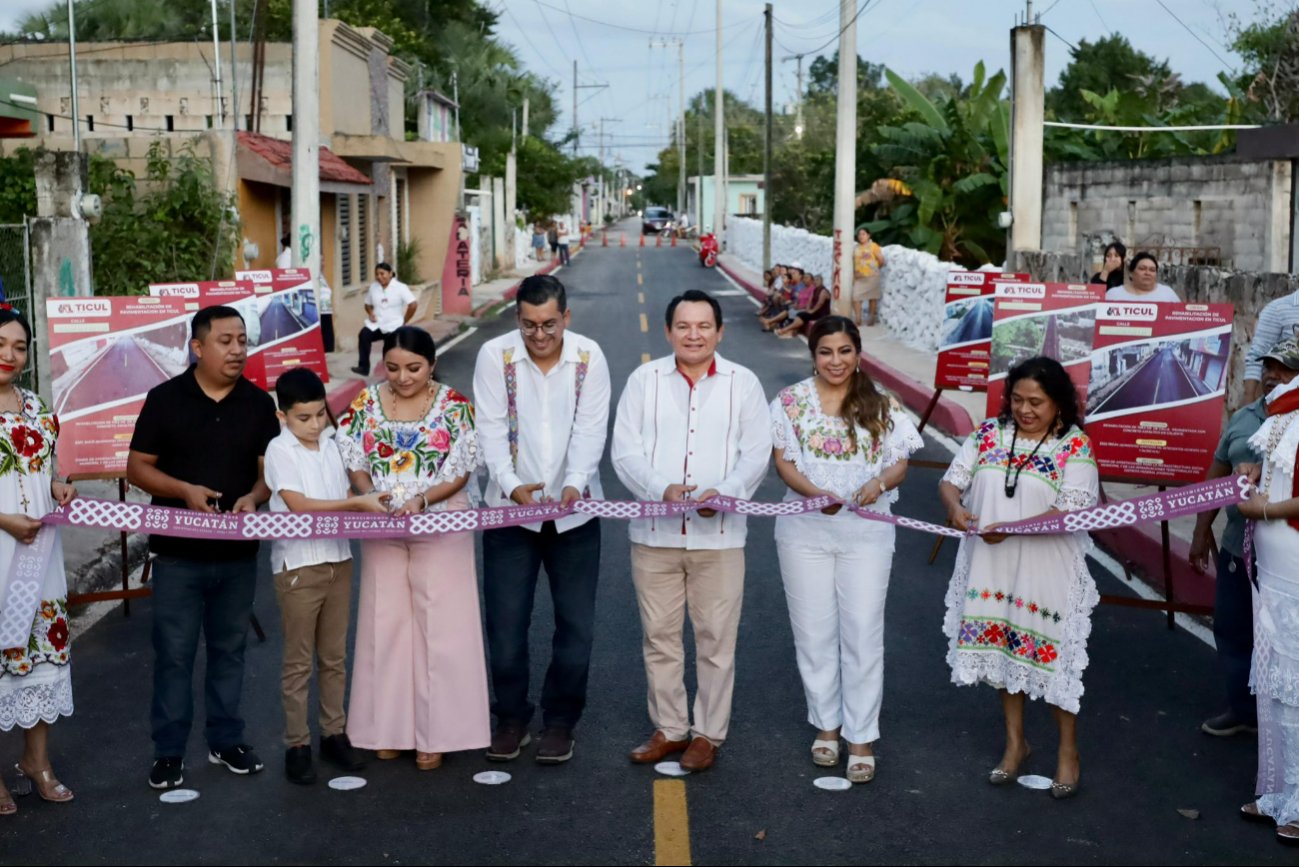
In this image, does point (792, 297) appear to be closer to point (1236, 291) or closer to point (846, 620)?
point (1236, 291)

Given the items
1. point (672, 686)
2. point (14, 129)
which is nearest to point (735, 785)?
point (672, 686)

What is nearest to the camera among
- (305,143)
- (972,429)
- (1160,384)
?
(1160,384)

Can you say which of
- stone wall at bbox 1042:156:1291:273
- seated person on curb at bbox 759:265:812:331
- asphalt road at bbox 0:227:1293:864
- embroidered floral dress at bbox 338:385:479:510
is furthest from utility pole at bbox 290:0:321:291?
embroidered floral dress at bbox 338:385:479:510

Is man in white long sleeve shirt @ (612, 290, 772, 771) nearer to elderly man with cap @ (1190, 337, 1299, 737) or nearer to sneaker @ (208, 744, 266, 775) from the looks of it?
sneaker @ (208, 744, 266, 775)

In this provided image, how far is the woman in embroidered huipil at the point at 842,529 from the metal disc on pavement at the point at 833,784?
1.9 inches

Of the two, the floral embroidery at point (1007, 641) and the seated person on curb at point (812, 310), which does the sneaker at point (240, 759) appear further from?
the seated person on curb at point (812, 310)

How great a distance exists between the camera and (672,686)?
6.34 m

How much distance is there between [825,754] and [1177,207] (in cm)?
1794

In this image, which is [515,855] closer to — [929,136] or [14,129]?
[14,129]

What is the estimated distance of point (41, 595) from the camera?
5.89 m

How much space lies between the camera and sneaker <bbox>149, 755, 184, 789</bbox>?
6.04m

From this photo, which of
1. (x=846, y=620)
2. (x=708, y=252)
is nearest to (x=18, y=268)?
(x=846, y=620)

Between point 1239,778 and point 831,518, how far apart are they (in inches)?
76.4

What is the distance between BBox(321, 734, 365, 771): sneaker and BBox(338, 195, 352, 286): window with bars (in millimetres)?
19914
